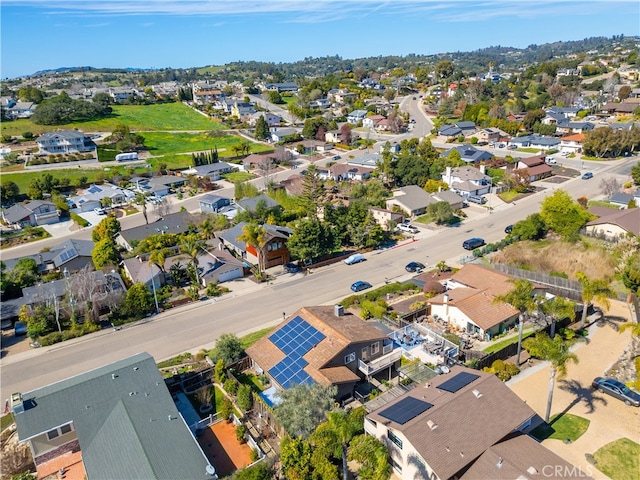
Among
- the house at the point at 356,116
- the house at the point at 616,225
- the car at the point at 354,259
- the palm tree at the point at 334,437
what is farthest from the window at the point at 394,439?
the house at the point at 356,116

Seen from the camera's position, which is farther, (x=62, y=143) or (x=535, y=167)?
(x=62, y=143)

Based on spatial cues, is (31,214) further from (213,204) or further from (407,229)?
(407,229)

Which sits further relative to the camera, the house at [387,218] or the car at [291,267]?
the house at [387,218]

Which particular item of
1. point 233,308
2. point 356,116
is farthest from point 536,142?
point 233,308

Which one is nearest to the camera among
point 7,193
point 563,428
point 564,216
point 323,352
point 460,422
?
point 460,422

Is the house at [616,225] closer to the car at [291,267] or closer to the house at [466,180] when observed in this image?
the house at [466,180]

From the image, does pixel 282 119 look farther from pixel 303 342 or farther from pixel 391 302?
pixel 303 342
